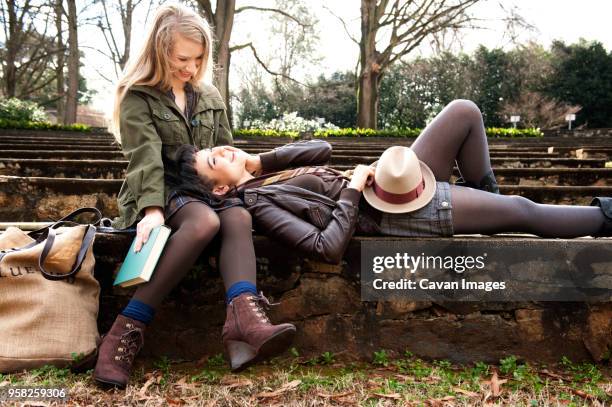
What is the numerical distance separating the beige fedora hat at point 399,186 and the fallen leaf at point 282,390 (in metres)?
0.78

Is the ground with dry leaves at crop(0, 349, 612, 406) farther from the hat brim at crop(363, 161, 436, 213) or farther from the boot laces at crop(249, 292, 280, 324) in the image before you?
the hat brim at crop(363, 161, 436, 213)

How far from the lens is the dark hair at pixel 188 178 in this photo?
2.36 m

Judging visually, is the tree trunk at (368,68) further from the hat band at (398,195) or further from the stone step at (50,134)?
the hat band at (398,195)

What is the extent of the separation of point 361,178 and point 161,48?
1.06m

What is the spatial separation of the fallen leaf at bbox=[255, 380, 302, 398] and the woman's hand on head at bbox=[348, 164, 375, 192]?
0.81m

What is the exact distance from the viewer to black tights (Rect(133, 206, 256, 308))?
6.78 ft

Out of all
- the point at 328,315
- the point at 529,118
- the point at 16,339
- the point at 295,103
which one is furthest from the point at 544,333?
the point at 295,103

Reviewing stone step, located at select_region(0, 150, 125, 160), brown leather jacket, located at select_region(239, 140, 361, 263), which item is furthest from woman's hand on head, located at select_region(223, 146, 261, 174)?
stone step, located at select_region(0, 150, 125, 160)

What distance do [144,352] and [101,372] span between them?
0.44m

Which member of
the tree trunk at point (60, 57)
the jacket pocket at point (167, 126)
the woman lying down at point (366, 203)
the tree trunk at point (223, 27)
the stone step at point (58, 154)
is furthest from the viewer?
the tree trunk at point (60, 57)

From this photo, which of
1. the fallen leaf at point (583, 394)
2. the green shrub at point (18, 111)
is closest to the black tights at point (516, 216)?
the fallen leaf at point (583, 394)

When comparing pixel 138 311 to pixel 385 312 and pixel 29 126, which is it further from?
pixel 29 126

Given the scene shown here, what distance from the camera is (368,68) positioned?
18859 mm

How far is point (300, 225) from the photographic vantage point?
221cm
